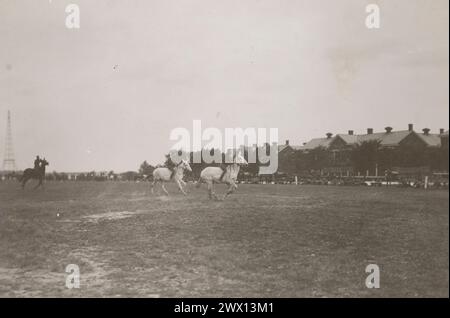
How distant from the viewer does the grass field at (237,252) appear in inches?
281

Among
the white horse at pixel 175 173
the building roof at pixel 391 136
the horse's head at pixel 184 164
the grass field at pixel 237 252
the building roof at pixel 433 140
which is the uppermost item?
the building roof at pixel 391 136

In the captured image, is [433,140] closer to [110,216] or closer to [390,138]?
[390,138]

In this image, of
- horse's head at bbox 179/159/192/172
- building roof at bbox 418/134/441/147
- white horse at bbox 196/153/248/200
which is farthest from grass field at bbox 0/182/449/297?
horse's head at bbox 179/159/192/172

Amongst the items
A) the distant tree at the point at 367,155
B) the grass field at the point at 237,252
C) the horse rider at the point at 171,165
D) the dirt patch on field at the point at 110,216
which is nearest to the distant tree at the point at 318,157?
the distant tree at the point at 367,155

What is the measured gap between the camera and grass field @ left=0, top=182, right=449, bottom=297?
7125 mm

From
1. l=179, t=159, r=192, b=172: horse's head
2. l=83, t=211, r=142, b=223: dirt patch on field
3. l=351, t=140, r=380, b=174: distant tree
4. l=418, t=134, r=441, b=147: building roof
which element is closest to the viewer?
l=418, t=134, r=441, b=147: building roof

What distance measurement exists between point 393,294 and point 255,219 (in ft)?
17.4

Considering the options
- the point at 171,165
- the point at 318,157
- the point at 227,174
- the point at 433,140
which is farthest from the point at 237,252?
the point at 171,165

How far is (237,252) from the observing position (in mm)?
8695

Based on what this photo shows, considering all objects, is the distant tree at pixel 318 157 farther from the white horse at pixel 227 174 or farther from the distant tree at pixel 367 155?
the distant tree at pixel 367 155

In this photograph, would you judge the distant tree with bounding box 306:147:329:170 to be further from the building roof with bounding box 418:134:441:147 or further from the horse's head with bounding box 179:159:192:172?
the building roof with bounding box 418:134:441:147

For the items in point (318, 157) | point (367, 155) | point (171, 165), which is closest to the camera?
point (367, 155)

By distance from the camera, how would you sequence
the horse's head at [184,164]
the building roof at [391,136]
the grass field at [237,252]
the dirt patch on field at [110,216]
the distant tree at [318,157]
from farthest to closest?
the horse's head at [184,164]
the distant tree at [318,157]
the dirt patch on field at [110,216]
the building roof at [391,136]
the grass field at [237,252]

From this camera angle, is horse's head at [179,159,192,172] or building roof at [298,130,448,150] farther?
horse's head at [179,159,192,172]
